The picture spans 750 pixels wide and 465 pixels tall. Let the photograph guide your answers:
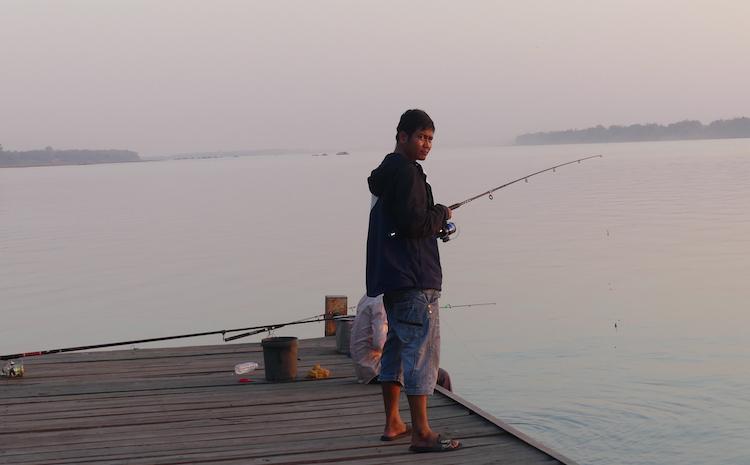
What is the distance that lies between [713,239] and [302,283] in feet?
34.0

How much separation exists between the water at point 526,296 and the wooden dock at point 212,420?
2.80 metres

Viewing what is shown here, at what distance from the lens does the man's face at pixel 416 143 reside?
5047 millimetres

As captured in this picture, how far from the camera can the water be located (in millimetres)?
9875

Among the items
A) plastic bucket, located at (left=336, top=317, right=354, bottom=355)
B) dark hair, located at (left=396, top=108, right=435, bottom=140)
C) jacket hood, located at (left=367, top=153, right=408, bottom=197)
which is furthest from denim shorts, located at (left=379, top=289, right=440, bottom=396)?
plastic bucket, located at (left=336, top=317, right=354, bottom=355)

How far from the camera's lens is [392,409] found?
5.48 metres

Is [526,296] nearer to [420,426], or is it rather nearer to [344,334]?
[344,334]

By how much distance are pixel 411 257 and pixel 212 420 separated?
192cm

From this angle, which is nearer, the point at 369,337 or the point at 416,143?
the point at 416,143

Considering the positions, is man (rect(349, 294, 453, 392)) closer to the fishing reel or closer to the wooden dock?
the wooden dock

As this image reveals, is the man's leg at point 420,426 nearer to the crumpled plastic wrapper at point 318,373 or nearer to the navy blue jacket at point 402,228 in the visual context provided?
the navy blue jacket at point 402,228

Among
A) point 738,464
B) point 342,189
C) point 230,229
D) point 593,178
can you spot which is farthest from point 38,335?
point 593,178

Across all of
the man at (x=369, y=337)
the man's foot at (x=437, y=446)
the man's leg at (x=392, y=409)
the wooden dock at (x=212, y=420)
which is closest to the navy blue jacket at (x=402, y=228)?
the man's leg at (x=392, y=409)

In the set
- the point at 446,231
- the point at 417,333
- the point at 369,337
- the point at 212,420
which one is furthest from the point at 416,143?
the point at 212,420

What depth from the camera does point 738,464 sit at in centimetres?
827
